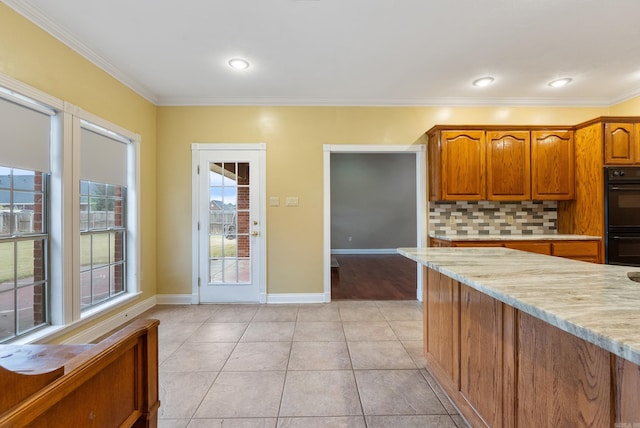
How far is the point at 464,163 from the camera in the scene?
3240 millimetres

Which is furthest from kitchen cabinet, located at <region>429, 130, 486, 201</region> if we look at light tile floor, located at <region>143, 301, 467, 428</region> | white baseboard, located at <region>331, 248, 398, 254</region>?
white baseboard, located at <region>331, 248, 398, 254</region>

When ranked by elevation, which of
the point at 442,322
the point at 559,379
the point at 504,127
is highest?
the point at 504,127

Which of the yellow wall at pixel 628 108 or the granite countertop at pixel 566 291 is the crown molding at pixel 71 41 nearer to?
the granite countertop at pixel 566 291

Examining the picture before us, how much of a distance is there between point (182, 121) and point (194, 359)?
2.77m

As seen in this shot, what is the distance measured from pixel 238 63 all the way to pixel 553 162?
12.1 feet

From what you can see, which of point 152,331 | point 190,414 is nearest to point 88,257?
point 190,414

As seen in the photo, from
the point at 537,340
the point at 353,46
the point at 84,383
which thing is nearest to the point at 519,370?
the point at 537,340

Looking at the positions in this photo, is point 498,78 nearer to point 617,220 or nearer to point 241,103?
point 617,220

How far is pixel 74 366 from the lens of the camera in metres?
0.70

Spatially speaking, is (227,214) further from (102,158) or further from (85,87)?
(85,87)

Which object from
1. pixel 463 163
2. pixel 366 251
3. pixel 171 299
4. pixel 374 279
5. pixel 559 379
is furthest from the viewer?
pixel 366 251

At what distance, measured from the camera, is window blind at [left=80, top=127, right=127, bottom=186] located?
2406 mm

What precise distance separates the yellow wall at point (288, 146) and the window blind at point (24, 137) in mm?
1429

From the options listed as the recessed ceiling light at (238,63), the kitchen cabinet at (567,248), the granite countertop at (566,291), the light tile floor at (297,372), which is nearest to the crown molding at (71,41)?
the recessed ceiling light at (238,63)
